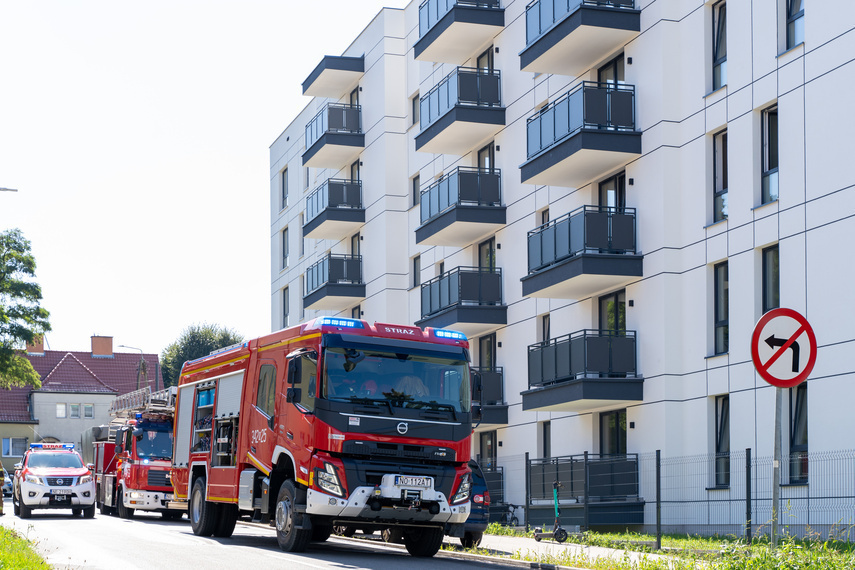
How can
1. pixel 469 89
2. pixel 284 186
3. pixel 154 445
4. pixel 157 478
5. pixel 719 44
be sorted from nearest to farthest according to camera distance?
pixel 719 44
pixel 157 478
pixel 154 445
pixel 469 89
pixel 284 186

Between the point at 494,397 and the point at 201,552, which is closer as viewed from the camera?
the point at 201,552

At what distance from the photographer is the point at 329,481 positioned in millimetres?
16594

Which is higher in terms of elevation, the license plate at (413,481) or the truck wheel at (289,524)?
the license plate at (413,481)

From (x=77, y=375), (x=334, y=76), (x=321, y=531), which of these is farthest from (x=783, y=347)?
(x=77, y=375)

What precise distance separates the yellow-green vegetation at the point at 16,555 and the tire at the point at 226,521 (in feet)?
13.2

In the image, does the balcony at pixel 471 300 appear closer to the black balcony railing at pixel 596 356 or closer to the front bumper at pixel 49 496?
the black balcony railing at pixel 596 356

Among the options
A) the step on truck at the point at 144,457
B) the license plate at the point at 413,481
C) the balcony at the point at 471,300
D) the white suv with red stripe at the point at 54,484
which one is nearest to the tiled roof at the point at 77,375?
the step on truck at the point at 144,457

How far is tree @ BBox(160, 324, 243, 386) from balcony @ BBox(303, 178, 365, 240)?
123ft

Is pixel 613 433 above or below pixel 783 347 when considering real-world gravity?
below

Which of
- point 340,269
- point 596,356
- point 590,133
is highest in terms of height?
point 590,133

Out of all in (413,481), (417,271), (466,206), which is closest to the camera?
(413,481)

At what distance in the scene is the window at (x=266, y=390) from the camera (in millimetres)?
18431

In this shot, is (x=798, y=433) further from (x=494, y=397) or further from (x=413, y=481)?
(x=494, y=397)

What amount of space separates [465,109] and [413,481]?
58.7ft
